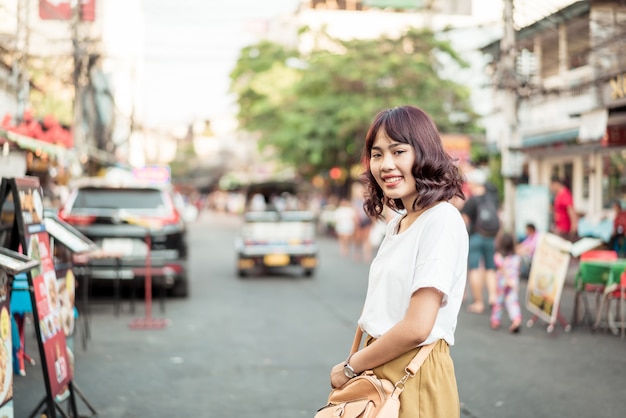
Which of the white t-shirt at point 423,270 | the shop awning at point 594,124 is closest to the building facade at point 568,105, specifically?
the shop awning at point 594,124

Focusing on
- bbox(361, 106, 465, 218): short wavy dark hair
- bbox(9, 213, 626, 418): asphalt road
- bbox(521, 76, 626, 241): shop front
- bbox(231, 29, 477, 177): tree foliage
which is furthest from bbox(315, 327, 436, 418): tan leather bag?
bbox(231, 29, 477, 177): tree foliage

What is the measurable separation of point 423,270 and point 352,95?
1082 inches

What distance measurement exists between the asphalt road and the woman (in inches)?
131

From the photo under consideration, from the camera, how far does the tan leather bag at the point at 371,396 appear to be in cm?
235

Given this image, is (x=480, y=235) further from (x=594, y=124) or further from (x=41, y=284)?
(x=41, y=284)

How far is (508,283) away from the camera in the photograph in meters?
9.34

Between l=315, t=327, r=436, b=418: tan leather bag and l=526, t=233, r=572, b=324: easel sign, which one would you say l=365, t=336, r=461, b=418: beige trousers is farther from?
l=526, t=233, r=572, b=324: easel sign

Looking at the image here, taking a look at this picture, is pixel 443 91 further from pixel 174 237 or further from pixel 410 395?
pixel 410 395

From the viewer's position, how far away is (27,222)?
188 inches

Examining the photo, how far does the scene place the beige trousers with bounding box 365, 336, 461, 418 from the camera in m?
2.40

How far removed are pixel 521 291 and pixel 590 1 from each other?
7426 mm

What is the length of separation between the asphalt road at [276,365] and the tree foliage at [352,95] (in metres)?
17.2

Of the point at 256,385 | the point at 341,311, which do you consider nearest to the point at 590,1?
the point at 341,311

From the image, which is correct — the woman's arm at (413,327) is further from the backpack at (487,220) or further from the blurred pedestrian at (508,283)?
the backpack at (487,220)
